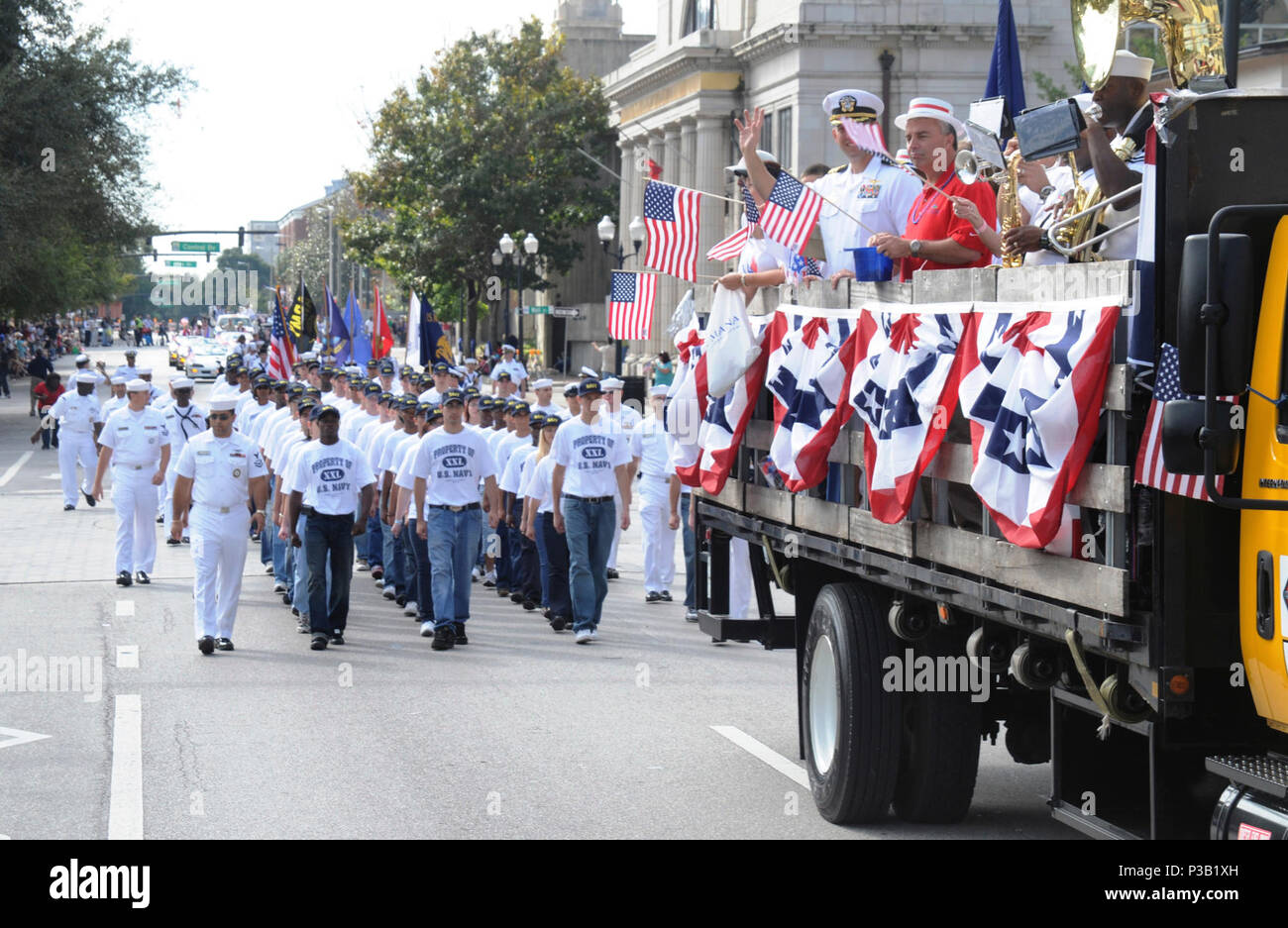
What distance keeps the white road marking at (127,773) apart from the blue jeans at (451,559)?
9.69 ft

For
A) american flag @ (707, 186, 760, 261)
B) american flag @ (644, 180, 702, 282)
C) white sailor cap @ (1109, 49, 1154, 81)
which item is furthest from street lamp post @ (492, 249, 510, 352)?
white sailor cap @ (1109, 49, 1154, 81)

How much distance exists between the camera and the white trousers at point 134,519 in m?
17.5

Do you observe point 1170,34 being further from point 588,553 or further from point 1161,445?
point 588,553

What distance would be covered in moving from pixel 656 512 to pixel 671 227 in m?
5.40

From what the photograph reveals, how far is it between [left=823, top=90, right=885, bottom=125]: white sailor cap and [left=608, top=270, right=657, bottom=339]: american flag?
347cm

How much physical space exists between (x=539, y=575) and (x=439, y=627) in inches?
105

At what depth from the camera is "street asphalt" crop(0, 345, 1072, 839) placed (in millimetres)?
8250

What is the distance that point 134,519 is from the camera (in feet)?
58.5

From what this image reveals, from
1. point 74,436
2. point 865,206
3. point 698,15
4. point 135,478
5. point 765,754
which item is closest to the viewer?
Result: point 865,206

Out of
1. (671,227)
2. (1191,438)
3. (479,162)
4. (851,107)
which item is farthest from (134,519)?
(479,162)

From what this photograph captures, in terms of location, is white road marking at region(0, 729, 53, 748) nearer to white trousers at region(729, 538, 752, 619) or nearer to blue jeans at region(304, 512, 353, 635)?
blue jeans at region(304, 512, 353, 635)

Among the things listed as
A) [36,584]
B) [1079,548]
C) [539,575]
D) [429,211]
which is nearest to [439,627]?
[539,575]

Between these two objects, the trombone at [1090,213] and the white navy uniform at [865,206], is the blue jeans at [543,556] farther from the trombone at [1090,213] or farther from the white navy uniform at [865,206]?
the trombone at [1090,213]

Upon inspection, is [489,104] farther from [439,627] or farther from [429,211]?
[439,627]
